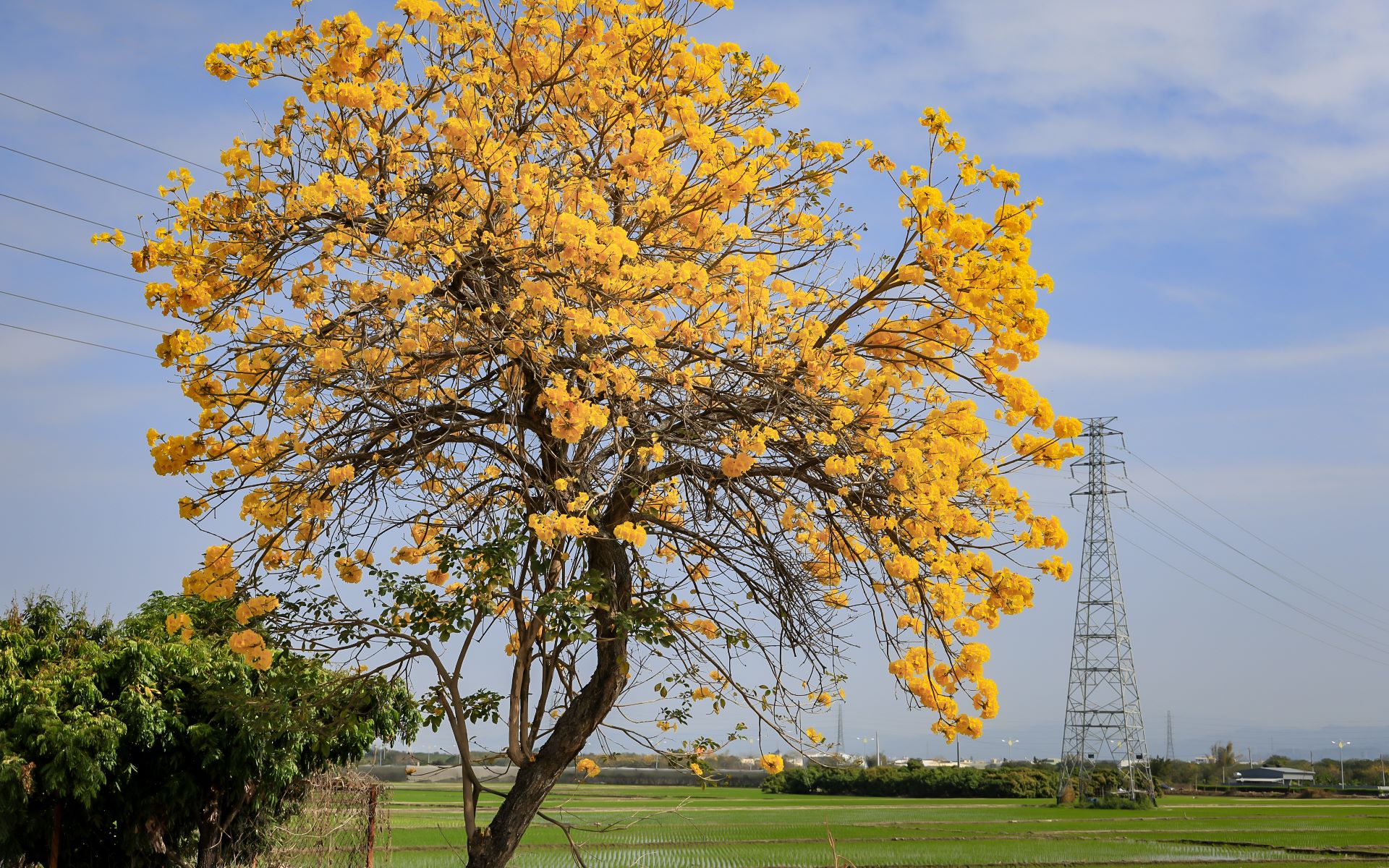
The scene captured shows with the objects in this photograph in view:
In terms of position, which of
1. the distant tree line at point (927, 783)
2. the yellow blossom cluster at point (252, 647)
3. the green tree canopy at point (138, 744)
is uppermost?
the yellow blossom cluster at point (252, 647)

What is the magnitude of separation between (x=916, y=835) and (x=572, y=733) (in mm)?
23158

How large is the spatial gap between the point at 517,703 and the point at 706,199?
2.97 meters

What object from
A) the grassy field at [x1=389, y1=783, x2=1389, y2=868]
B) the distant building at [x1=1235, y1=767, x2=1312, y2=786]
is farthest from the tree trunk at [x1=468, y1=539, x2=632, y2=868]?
the distant building at [x1=1235, y1=767, x2=1312, y2=786]

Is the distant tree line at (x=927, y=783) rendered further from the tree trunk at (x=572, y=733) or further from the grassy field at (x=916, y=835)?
the tree trunk at (x=572, y=733)

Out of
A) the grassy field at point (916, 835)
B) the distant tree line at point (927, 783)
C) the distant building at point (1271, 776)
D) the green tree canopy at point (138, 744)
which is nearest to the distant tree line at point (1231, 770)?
the distant building at point (1271, 776)

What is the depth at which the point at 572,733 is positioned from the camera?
20.9ft

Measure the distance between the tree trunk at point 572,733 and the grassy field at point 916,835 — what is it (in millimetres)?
7150

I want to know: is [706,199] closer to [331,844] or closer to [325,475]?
[325,475]

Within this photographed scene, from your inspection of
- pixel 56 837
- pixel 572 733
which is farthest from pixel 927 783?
pixel 572 733

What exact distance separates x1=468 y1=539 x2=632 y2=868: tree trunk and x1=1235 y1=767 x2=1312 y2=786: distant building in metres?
68.5

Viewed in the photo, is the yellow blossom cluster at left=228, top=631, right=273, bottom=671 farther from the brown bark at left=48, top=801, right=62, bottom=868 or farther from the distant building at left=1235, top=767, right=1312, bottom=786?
the distant building at left=1235, top=767, right=1312, bottom=786

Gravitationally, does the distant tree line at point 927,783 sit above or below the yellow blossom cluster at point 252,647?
below

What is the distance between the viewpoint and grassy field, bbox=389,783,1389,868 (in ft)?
71.4

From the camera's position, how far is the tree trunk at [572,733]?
20.2 ft
